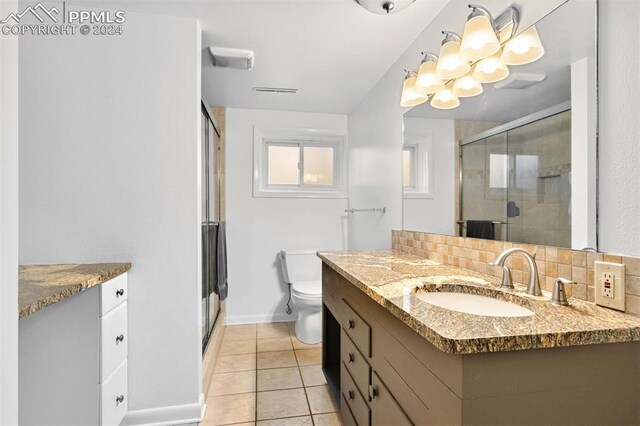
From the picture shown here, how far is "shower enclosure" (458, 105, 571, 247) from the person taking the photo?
106cm

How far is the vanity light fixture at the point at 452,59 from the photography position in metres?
1.42

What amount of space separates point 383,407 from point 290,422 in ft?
2.75

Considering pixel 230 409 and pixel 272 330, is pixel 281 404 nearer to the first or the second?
pixel 230 409

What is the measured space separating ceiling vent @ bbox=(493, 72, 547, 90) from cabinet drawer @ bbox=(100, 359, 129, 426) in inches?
80.5

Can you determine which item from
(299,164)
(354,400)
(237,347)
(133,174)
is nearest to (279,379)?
(237,347)

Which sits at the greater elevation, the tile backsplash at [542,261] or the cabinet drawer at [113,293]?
the tile backsplash at [542,261]

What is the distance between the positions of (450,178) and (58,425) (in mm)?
2061

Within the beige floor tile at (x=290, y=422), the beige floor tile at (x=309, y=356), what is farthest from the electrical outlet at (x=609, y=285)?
the beige floor tile at (x=309, y=356)

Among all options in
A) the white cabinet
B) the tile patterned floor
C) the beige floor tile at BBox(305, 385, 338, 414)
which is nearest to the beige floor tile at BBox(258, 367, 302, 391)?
the tile patterned floor

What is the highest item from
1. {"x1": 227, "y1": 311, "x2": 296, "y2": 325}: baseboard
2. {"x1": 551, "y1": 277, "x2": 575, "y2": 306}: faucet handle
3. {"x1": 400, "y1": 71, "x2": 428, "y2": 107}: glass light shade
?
{"x1": 400, "y1": 71, "x2": 428, "y2": 107}: glass light shade

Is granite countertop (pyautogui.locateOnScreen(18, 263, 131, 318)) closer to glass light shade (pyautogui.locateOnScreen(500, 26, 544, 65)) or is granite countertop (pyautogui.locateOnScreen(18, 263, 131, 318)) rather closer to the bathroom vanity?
the bathroom vanity

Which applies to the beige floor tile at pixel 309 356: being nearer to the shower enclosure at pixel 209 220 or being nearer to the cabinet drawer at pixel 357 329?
the shower enclosure at pixel 209 220

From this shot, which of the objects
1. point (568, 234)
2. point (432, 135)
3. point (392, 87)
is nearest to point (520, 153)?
point (568, 234)

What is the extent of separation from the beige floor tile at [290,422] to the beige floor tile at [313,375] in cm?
35
